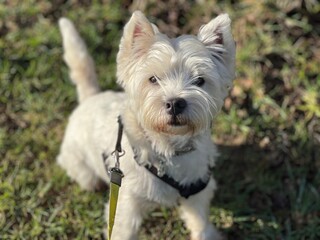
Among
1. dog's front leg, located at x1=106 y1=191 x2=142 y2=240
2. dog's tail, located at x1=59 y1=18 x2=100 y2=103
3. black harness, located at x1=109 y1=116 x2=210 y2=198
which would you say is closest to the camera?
black harness, located at x1=109 y1=116 x2=210 y2=198

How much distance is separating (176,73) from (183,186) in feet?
2.97

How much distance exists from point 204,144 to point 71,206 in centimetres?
155

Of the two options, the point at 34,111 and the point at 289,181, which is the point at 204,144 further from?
the point at 34,111

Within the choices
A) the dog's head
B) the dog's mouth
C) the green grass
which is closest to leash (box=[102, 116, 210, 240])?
the dog's head

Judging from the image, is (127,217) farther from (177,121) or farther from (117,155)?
(177,121)

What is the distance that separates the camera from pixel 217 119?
5.09m

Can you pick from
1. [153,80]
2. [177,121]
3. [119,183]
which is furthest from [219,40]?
[119,183]

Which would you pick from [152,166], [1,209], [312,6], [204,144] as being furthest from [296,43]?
[1,209]

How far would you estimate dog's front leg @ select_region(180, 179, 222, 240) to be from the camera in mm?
3986

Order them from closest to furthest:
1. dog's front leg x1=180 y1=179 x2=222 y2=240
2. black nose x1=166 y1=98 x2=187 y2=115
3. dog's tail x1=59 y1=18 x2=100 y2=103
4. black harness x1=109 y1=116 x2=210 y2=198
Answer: black nose x1=166 y1=98 x2=187 y2=115
black harness x1=109 y1=116 x2=210 y2=198
dog's front leg x1=180 y1=179 x2=222 y2=240
dog's tail x1=59 y1=18 x2=100 y2=103

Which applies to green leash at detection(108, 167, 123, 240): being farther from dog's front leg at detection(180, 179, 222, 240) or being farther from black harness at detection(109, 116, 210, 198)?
dog's front leg at detection(180, 179, 222, 240)

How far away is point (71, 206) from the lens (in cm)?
459

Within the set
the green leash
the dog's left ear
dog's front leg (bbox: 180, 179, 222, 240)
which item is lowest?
dog's front leg (bbox: 180, 179, 222, 240)

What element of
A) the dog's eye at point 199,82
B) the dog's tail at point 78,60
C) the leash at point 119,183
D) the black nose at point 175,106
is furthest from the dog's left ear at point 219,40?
the dog's tail at point 78,60
